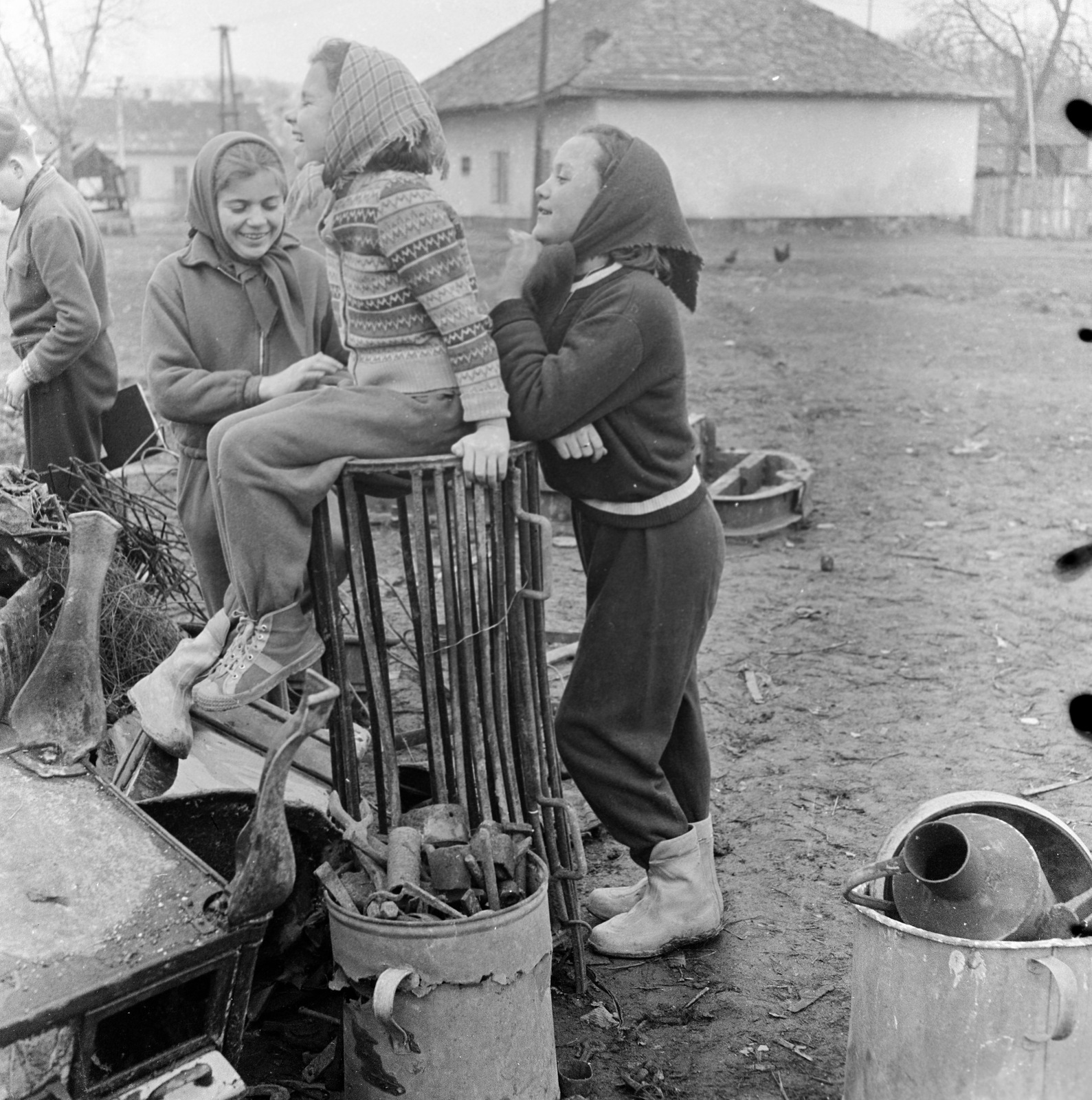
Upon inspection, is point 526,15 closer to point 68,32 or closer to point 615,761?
point 68,32

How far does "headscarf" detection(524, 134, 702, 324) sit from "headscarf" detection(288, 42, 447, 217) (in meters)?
0.41

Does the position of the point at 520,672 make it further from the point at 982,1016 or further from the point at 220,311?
the point at 220,311

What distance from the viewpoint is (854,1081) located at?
8.68 ft

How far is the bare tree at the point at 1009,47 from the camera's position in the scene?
52.6 ft

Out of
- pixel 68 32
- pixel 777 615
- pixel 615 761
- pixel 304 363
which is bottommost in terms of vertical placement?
pixel 777 615

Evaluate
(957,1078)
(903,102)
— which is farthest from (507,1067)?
(903,102)

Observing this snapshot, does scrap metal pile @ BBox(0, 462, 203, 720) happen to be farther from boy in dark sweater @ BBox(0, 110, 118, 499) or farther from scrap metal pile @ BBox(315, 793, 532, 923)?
scrap metal pile @ BBox(315, 793, 532, 923)

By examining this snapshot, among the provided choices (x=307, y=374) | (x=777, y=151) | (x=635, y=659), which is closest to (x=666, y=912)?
(x=635, y=659)

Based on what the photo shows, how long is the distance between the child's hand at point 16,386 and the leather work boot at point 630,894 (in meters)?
3.16

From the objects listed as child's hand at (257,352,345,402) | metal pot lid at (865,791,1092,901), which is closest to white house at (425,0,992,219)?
child's hand at (257,352,345,402)

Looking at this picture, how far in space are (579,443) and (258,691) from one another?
93cm

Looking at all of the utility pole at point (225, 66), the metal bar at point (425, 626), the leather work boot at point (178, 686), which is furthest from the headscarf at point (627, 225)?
the utility pole at point (225, 66)

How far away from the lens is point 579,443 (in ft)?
9.85

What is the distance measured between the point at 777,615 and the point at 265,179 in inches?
137
